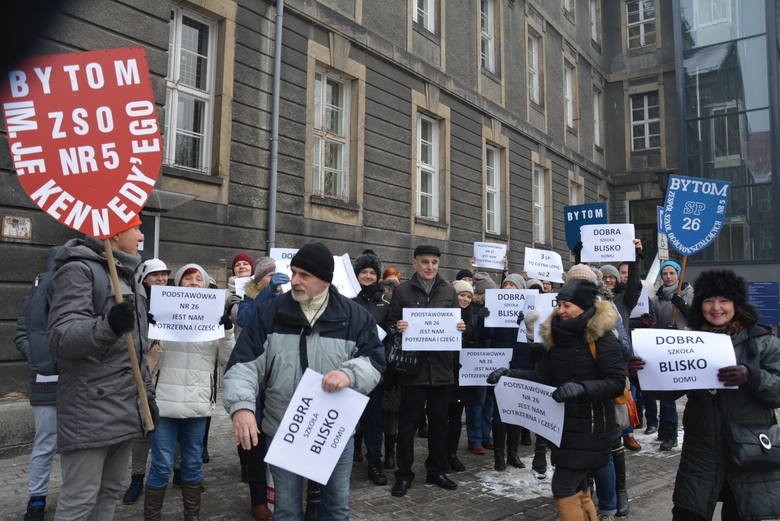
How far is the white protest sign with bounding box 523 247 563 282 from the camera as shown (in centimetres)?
805

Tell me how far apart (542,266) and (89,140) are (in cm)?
632

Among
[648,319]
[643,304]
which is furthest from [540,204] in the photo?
[648,319]

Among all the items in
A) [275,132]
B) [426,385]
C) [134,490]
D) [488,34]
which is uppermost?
[488,34]

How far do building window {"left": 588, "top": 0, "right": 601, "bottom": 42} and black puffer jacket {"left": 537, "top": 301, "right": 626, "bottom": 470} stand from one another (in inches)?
965

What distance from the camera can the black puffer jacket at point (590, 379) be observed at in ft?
11.6

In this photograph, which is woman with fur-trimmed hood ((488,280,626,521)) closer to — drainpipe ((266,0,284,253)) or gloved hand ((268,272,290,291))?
gloved hand ((268,272,290,291))

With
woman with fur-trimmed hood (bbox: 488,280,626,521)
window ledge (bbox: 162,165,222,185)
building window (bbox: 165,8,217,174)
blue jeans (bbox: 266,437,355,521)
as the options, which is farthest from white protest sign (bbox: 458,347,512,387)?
building window (bbox: 165,8,217,174)

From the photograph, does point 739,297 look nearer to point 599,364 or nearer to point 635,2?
point 599,364

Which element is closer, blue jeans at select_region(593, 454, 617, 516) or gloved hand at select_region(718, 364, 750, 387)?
gloved hand at select_region(718, 364, 750, 387)

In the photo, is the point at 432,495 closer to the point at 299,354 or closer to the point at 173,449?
the point at 173,449

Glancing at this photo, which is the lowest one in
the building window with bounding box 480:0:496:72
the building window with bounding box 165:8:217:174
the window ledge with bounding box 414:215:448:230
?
the window ledge with bounding box 414:215:448:230

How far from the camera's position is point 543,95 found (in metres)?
20.3

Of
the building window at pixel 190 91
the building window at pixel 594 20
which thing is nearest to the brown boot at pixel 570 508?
the building window at pixel 190 91

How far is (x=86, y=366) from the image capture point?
297 cm
